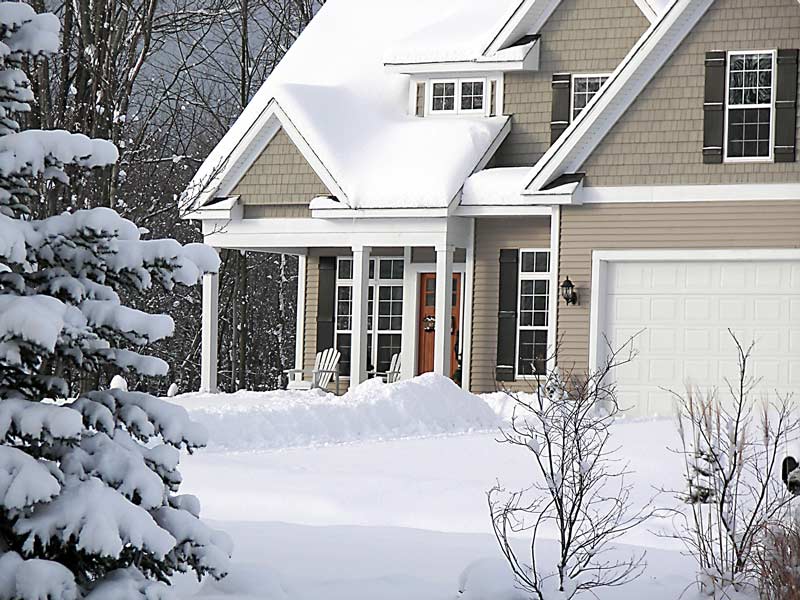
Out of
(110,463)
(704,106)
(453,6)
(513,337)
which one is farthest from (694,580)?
(453,6)

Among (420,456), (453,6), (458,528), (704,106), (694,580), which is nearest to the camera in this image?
(694,580)

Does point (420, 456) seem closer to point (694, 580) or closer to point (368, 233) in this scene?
point (694, 580)

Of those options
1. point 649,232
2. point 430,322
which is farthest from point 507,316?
point 649,232

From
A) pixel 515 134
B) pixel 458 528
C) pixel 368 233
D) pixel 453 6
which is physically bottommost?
pixel 458 528

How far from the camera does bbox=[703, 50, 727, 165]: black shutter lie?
57.7 feet

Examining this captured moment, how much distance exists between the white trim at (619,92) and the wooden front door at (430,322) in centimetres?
354

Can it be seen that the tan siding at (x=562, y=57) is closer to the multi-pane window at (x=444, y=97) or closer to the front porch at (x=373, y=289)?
the multi-pane window at (x=444, y=97)

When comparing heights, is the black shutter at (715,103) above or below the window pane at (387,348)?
above

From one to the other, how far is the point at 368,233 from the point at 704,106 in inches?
203

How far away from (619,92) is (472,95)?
12.3ft

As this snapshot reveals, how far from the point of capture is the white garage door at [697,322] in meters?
Answer: 17.1

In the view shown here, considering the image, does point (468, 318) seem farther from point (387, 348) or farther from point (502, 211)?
point (502, 211)

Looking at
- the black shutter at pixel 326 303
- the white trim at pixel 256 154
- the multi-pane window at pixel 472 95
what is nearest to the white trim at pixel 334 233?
the white trim at pixel 256 154

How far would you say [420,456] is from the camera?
13422mm
